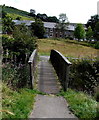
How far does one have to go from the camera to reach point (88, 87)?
11992mm

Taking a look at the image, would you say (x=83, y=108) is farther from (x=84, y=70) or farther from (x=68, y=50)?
(x=68, y=50)

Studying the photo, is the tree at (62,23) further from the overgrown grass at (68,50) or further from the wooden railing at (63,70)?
the wooden railing at (63,70)

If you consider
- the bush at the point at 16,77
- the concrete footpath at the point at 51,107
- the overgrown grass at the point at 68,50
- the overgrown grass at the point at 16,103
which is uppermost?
the bush at the point at 16,77

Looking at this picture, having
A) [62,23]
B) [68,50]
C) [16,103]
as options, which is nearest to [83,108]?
[16,103]

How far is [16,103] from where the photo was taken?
207 inches

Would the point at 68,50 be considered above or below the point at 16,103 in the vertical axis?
below

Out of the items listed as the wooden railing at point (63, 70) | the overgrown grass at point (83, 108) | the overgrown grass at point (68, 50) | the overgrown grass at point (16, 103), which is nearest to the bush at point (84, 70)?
the wooden railing at point (63, 70)

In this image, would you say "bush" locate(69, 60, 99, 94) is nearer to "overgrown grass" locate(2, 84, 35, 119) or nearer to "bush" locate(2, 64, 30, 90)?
"bush" locate(2, 64, 30, 90)

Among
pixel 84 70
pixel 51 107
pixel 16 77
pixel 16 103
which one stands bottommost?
pixel 84 70

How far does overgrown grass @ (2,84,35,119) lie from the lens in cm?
463

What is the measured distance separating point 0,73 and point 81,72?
9197 mm

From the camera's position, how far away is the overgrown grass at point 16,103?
463 cm

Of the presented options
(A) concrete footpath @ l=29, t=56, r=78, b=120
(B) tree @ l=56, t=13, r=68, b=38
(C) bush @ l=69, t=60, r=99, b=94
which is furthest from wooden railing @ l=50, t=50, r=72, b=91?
(B) tree @ l=56, t=13, r=68, b=38

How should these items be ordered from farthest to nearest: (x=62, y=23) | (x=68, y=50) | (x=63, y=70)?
(x=62, y=23) → (x=68, y=50) → (x=63, y=70)
